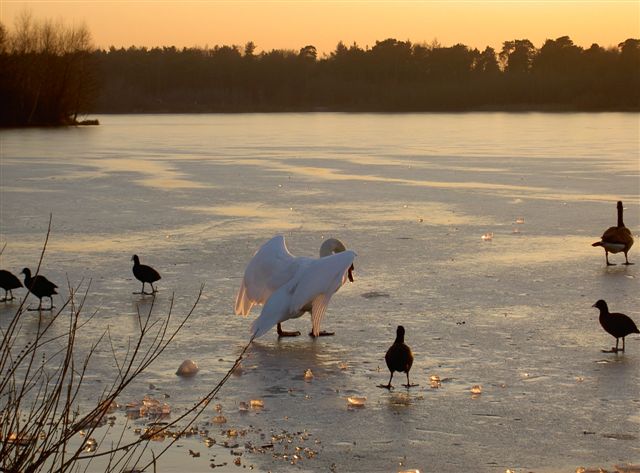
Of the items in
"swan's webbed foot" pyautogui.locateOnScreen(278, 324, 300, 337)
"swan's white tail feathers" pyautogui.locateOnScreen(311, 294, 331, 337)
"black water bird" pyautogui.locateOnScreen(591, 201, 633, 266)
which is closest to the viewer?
"swan's white tail feathers" pyautogui.locateOnScreen(311, 294, 331, 337)

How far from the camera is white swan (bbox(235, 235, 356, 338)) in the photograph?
7.90m

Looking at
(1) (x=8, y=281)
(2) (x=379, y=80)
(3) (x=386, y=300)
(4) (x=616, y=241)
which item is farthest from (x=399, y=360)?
(2) (x=379, y=80)

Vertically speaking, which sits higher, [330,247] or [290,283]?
[330,247]

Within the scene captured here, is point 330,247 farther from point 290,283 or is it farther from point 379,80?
point 379,80

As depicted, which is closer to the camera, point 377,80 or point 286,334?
point 286,334

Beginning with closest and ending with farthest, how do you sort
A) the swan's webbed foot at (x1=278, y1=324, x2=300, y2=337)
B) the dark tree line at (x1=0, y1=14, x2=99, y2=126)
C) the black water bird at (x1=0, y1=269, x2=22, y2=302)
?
the swan's webbed foot at (x1=278, y1=324, x2=300, y2=337), the black water bird at (x1=0, y1=269, x2=22, y2=302), the dark tree line at (x1=0, y1=14, x2=99, y2=126)

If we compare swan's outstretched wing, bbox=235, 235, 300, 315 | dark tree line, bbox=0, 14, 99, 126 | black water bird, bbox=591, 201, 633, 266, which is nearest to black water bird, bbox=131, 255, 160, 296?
swan's outstretched wing, bbox=235, 235, 300, 315

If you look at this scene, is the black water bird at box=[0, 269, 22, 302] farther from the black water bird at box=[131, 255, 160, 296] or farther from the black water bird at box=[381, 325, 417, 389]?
the black water bird at box=[381, 325, 417, 389]

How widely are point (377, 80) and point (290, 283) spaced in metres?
114

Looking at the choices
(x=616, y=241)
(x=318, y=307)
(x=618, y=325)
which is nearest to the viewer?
(x=618, y=325)

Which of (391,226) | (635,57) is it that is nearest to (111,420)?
(391,226)

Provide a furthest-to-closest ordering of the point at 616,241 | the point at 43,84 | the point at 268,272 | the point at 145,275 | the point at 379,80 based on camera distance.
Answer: the point at 379,80
the point at 43,84
the point at 616,241
the point at 145,275
the point at 268,272

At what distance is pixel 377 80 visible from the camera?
121000mm

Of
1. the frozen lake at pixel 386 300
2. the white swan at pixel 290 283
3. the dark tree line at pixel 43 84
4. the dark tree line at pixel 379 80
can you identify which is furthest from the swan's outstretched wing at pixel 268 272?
the dark tree line at pixel 379 80
